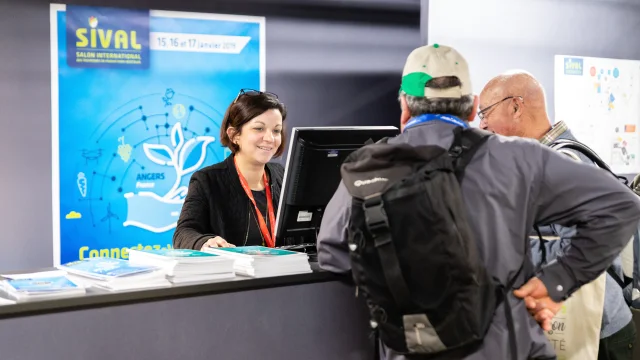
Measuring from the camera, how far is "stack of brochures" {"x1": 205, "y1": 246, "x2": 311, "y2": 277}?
2219mm

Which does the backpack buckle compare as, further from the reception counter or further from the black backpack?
the reception counter

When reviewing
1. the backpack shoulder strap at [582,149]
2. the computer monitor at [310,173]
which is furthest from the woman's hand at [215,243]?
the backpack shoulder strap at [582,149]

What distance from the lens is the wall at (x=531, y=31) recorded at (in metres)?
5.00

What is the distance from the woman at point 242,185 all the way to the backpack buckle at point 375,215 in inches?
56.5

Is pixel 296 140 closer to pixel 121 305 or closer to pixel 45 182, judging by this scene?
pixel 121 305

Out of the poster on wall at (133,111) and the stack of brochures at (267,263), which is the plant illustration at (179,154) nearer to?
the poster on wall at (133,111)

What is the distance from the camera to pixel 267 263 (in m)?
2.24

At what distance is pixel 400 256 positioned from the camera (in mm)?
1801

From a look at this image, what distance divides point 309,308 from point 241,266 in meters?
0.26

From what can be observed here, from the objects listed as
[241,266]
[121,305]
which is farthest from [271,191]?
[121,305]

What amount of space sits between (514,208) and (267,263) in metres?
0.80

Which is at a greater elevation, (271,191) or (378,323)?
(271,191)

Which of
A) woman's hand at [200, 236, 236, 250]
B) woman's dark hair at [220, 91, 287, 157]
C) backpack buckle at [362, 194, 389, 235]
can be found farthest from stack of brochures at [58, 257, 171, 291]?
woman's dark hair at [220, 91, 287, 157]

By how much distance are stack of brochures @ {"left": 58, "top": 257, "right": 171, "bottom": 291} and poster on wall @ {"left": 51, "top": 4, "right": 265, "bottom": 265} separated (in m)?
2.36
